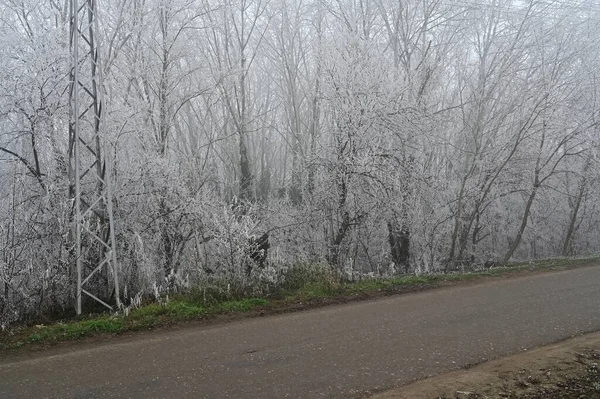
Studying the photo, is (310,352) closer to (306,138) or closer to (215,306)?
(215,306)

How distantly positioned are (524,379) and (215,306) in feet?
16.2

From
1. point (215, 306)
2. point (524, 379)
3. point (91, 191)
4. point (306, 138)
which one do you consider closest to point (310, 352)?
point (524, 379)

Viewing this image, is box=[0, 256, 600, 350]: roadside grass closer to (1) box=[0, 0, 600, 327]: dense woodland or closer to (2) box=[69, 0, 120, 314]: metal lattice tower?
(1) box=[0, 0, 600, 327]: dense woodland

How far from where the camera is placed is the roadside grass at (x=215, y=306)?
7.16m

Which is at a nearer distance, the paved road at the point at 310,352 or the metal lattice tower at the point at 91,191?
the paved road at the point at 310,352

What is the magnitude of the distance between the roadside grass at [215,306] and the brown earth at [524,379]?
3.64 meters

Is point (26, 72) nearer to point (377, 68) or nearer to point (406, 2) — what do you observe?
point (377, 68)

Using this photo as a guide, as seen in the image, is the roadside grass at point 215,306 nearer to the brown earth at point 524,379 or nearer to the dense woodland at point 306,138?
the dense woodland at point 306,138

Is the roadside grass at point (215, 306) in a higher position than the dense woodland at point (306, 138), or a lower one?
lower

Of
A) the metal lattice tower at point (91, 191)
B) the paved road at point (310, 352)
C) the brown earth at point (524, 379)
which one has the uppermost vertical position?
the metal lattice tower at point (91, 191)

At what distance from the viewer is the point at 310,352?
615 centimetres

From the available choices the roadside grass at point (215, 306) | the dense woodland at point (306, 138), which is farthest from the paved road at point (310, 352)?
the dense woodland at point (306, 138)

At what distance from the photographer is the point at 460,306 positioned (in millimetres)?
8461

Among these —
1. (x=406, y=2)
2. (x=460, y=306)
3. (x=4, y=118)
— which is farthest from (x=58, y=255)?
(x=406, y=2)
